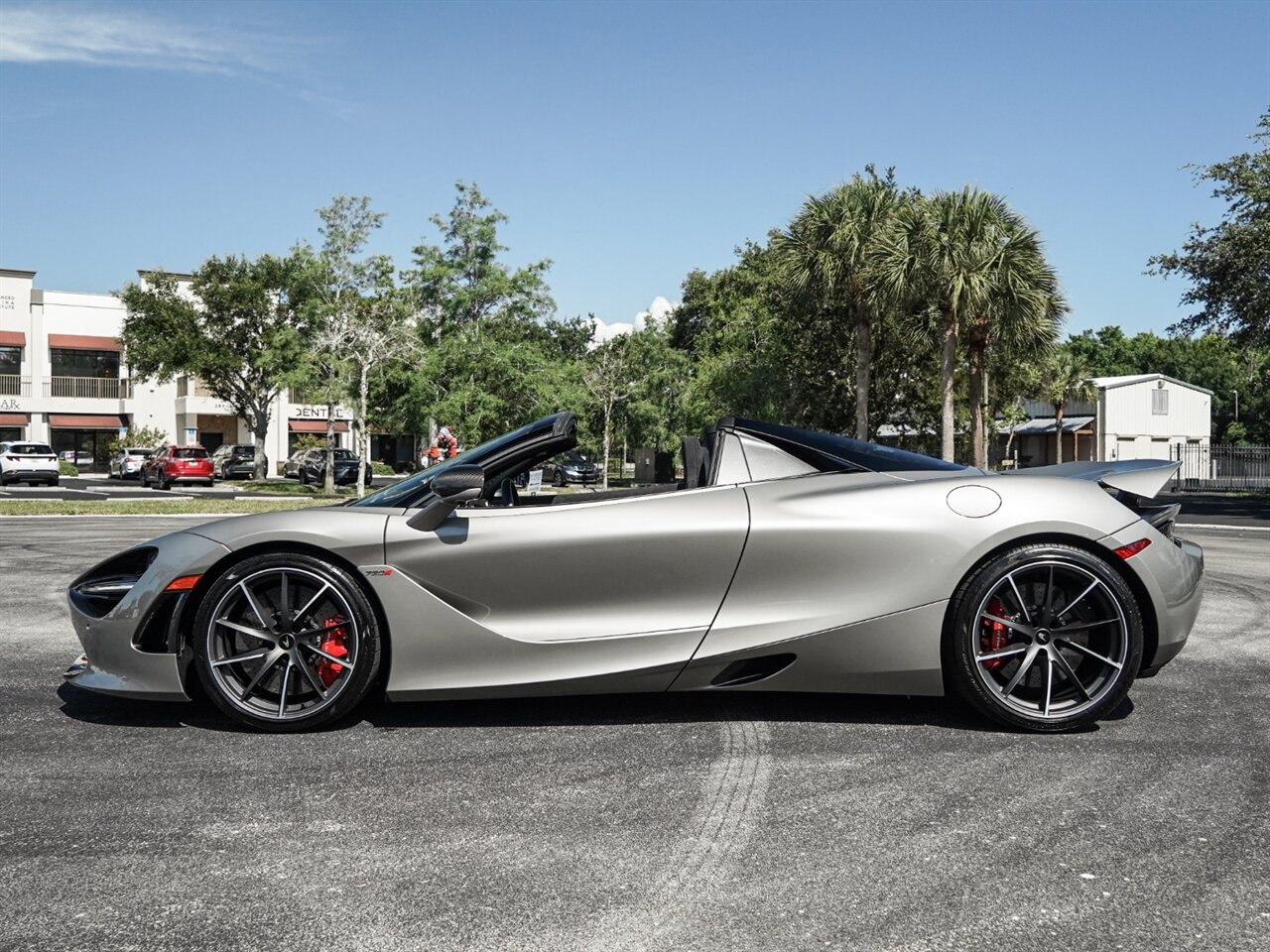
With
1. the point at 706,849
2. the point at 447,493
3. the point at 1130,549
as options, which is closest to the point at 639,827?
the point at 706,849

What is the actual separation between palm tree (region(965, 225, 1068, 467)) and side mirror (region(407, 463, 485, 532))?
2569 cm

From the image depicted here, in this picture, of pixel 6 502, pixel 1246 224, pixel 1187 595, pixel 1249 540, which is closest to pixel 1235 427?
pixel 1246 224

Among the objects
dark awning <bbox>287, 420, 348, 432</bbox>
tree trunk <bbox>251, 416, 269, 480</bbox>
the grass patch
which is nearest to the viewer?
the grass patch

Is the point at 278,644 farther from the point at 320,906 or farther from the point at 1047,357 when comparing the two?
the point at 1047,357

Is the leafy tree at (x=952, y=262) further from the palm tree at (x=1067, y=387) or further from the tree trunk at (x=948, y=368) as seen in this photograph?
the palm tree at (x=1067, y=387)

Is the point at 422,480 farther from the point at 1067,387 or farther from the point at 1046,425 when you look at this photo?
the point at 1046,425

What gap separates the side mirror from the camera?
4215 mm

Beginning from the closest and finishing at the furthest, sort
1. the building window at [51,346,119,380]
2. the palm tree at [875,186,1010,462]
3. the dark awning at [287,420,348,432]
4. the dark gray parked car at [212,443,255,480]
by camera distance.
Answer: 1. the palm tree at [875,186,1010,462]
2. the dark gray parked car at [212,443,255,480]
3. the building window at [51,346,119,380]
4. the dark awning at [287,420,348,432]

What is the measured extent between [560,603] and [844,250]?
27.8 metres

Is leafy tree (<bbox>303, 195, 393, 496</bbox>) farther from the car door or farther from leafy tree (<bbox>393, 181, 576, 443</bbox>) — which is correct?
the car door

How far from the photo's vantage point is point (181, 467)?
134 ft

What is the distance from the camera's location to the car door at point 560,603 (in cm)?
428

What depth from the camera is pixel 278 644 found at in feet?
14.1

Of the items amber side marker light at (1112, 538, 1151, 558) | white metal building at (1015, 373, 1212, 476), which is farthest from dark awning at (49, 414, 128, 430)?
amber side marker light at (1112, 538, 1151, 558)
